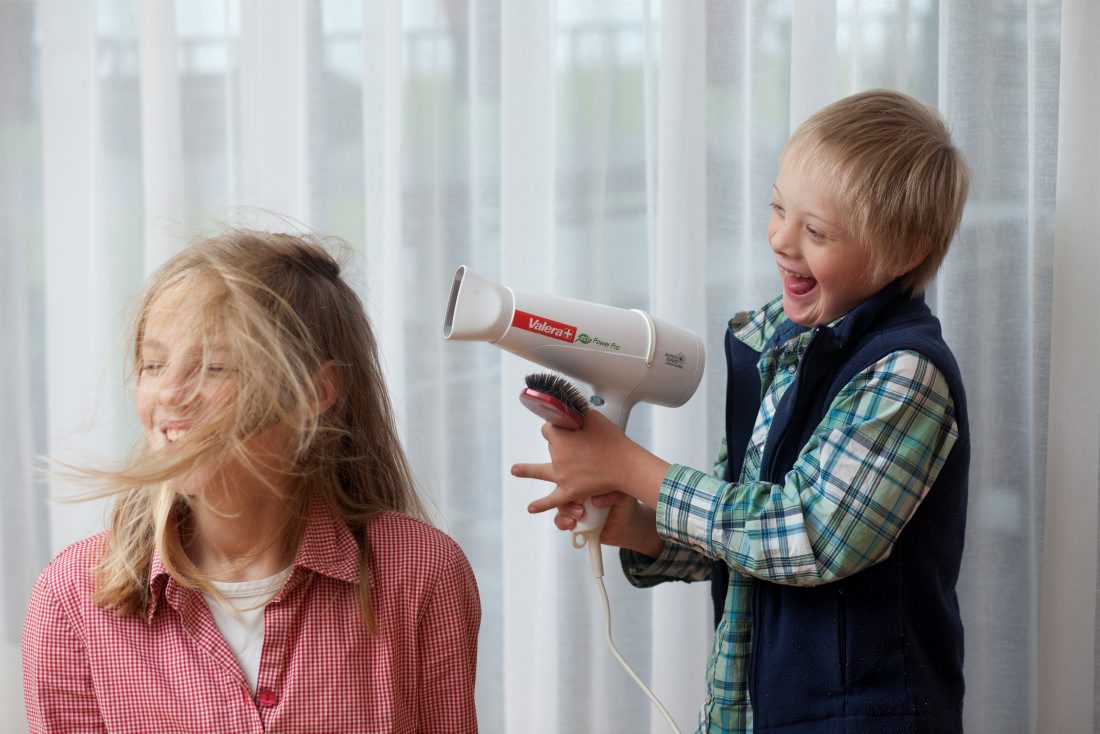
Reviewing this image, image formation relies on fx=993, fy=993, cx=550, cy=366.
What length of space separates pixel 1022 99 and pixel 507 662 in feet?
4.11

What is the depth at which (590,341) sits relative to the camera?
1.19 meters

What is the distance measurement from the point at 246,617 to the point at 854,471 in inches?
25.7

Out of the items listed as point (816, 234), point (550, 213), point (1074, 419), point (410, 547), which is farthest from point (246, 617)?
point (1074, 419)

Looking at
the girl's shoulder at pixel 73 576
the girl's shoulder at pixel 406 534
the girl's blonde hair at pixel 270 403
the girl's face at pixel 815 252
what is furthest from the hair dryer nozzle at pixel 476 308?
the girl's shoulder at pixel 73 576

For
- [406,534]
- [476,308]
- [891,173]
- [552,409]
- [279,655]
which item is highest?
[891,173]

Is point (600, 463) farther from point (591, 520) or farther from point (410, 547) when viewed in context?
point (410, 547)

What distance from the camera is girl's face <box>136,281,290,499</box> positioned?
3.23ft

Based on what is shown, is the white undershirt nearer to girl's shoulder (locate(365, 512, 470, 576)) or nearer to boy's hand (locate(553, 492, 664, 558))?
girl's shoulder (locate(365, 512, 470, 576))

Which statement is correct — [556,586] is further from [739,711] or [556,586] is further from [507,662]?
[739,711]

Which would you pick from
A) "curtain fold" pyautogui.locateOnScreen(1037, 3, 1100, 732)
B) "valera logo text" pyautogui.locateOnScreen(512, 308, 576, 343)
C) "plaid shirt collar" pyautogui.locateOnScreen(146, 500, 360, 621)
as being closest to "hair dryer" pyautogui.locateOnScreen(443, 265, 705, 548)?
"valera logo text" pyautogui.locateOnScreen(512, 308, 576, 343)

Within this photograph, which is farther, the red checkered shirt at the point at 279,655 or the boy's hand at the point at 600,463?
the boy's hand at the point at 600,463

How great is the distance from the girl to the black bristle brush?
0.61 ft

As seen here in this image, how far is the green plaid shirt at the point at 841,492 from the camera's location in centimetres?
104

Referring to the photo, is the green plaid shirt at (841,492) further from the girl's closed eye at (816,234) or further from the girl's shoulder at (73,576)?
the girl's shoulder at (73,576)
